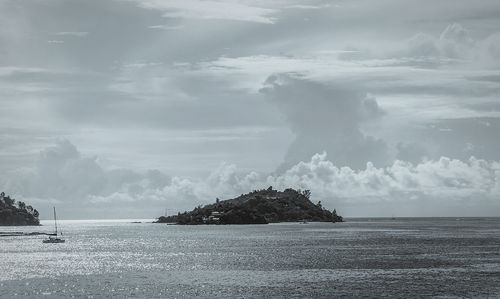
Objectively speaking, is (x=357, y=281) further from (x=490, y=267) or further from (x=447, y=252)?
(x=447, y=252)

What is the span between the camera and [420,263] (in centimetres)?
16275

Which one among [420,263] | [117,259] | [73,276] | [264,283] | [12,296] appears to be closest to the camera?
[12,296]

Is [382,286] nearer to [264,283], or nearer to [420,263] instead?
[264,283]

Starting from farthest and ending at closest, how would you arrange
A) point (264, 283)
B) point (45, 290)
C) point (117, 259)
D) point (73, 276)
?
point (117, 259) → point (73, 276) → point (264, 283) → point (45, 290)

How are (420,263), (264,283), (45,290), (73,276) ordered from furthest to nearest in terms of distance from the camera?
(420,263), (73,276), (264,283), (45,290)

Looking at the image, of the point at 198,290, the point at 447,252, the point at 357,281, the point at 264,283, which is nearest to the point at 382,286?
the point at 357,281

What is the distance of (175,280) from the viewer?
12950 centimetres

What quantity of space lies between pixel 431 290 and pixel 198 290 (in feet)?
131

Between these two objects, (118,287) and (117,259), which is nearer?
(118,287)

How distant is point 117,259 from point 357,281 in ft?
286

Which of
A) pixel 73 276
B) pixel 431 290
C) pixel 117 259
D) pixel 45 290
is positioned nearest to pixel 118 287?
pixel 45 290

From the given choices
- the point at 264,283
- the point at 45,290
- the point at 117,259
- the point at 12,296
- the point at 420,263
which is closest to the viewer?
the point at 12,296

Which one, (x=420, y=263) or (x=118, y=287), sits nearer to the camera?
(x=118, y=287)

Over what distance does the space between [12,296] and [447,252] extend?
136m
